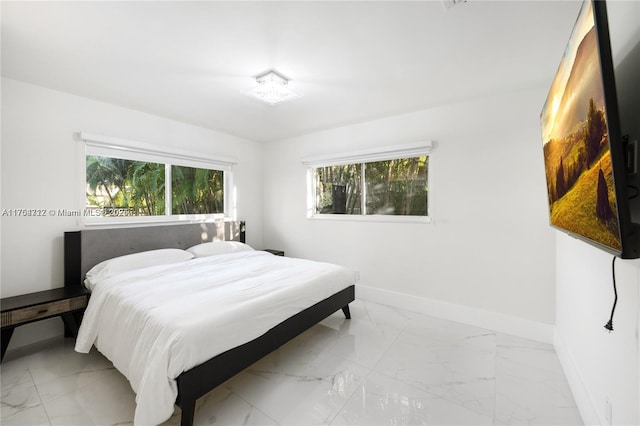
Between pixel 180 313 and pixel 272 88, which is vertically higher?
pixel 272 88

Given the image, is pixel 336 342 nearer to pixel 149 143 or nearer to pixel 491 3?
pixel 491 3

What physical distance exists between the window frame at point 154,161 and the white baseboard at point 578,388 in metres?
4.05

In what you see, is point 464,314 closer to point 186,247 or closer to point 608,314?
point 608,314

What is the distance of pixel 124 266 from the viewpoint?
263 cm

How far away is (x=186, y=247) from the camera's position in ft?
11.6

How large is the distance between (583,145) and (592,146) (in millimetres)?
98

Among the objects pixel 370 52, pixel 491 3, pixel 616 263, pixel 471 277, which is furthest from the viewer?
pixel 471 277

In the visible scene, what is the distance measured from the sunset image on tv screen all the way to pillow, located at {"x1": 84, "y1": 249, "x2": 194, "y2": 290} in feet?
10.9

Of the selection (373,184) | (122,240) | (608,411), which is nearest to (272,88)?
(373,184)

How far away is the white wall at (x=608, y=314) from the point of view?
0.98m

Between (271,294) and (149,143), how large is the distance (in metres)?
2.53

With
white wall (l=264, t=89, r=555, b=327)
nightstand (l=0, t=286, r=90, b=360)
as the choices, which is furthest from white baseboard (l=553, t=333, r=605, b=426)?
nightstand (l=0, t=286, r=90, b=360)

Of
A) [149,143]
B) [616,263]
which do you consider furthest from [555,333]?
[149,143]

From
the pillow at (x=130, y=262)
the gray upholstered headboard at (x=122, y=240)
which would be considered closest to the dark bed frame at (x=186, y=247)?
the gray upholstered headboard at (x=122, y=240)
